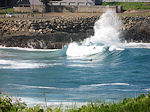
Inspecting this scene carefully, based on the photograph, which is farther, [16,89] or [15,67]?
[15,67]

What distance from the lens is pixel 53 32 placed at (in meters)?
37.2

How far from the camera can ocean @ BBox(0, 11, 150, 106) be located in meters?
13.6

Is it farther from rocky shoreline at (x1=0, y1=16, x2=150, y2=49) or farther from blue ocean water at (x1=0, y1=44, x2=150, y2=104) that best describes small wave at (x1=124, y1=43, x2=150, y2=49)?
blue ocean water at (x1=0, y1=44, x2=150, y2=104)

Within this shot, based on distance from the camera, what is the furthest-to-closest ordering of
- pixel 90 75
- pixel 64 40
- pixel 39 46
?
pixel 64 40 → pixel 39 46 → pixel 90 75

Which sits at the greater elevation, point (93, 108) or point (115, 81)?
point (93, 108)

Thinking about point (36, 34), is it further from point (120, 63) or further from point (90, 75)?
point (90, 75)

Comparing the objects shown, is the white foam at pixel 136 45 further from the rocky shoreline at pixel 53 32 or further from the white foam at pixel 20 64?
the white foam at pixel 20 64

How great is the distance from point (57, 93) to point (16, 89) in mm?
1884

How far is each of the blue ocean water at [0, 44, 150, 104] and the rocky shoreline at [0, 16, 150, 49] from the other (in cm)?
288

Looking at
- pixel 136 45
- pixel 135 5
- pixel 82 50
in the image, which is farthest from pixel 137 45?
pixel 135 5

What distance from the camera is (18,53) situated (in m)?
28.0

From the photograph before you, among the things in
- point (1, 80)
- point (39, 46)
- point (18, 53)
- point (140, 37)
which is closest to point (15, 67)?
point (1, 80)

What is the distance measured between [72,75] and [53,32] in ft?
61.8

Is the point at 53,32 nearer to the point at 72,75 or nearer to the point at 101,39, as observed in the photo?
the point at 101,39
